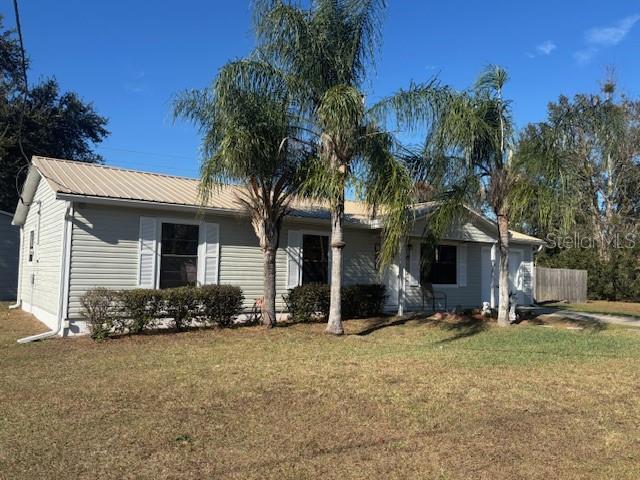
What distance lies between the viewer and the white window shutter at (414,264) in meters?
16.4

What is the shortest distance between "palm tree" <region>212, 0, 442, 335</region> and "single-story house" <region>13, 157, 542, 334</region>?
7.80 feet

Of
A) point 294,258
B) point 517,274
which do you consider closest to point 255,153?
point 294,258

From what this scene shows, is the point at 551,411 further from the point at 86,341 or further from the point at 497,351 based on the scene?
the point at 86,341

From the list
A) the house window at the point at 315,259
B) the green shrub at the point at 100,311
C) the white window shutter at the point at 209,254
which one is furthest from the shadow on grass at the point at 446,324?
the green shrub at the point at 100,311

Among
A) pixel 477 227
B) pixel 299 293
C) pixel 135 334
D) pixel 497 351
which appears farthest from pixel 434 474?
pixel 477 227

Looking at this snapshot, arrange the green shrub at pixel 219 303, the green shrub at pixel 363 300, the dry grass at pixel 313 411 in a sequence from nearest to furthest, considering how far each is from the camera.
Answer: the dry grass at pixel 313 411 < the green shrub at pixel 219 303 < the green shrub at pixel 363 300

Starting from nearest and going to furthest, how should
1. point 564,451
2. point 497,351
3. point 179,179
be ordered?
point 564,451 → point 497,351 → point 179,179

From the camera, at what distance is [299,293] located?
13.0 metres

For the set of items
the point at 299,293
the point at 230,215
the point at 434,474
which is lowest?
the point at 434,474

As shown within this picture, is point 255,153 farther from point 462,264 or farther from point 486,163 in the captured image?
point 462,264

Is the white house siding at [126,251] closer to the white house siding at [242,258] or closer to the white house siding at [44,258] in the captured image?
the white house siding at [242,258]

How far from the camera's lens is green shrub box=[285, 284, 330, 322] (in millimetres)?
12953

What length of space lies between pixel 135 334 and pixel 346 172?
5154 mm

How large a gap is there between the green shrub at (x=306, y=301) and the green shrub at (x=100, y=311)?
424 cm
